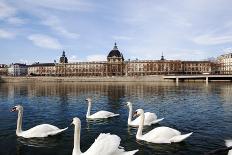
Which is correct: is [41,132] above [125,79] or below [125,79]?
above

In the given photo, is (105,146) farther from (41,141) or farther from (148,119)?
(148,119)

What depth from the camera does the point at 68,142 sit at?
58.7ft

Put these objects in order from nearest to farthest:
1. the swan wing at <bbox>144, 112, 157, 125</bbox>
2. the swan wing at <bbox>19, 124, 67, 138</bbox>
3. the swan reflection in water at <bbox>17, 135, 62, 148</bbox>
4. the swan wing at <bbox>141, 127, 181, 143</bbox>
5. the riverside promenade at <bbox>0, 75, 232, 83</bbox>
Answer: the swan wing at <bbox>141, 127, 181, 143</bbox>
the swan reflection in water at <bbox>17, 135, 62, 148</bbox>
the swan wing at <bbox>19, 124, 67, 138</bbox>
the swan wing at <bbox>144, 112, 157, 125</bbox>
the riverside promenade at <bbox>0, 75, 232, 83</bbox>

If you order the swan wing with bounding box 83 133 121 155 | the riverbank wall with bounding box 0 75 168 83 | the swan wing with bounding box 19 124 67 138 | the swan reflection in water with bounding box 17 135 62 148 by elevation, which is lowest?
the riverbank wall with bounding box 0 75 168 83

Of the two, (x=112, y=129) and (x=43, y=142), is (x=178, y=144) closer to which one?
(x=112, y=129)

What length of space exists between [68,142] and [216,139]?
8478 millimetres

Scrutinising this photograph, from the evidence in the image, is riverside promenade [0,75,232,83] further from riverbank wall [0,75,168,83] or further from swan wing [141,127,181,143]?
swan wing [141,127,181,143]

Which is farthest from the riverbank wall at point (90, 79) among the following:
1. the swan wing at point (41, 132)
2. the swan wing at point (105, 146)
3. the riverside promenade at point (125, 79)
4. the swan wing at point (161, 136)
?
the swan wing at point (105, 146)

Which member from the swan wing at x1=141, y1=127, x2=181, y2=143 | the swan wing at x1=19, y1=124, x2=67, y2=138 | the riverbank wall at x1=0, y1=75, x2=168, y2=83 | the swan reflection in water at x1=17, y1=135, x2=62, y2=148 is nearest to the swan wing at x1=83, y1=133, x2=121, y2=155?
the swan wing at x1=141, y1=127, x2=181, y2=143

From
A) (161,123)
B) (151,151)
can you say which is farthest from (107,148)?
(161,123)

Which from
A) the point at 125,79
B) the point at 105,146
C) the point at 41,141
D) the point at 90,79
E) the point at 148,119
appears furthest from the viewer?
the point at 90,79

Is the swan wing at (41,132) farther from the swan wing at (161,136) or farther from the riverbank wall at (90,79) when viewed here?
the riverbank wall at (90,79)

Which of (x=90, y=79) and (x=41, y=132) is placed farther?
(x=90, y=79)

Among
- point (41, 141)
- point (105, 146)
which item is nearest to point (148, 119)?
point (41, 141)
